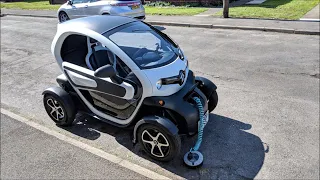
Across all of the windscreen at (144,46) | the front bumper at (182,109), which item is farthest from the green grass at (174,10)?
the front bumper at (182,109)

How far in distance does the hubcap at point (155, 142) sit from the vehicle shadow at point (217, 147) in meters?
0.19

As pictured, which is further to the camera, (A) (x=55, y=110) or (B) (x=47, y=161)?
(A) (x=55, y=110)

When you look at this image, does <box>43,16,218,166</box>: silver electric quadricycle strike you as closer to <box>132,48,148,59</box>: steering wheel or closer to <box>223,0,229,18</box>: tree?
<box>132,48,148,59</box>: steering wheel

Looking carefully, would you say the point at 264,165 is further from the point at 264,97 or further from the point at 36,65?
the point at 36,65

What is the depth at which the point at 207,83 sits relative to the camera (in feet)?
15.7

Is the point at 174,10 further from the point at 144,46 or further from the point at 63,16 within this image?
the point at 144,46

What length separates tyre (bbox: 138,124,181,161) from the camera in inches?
148

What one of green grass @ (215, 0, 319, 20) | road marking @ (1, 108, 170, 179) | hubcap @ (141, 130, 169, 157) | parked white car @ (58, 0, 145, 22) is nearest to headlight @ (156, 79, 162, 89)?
hubcap @ (141, 130, 169, 157)

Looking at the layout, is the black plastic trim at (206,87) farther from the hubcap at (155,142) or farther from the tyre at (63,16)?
the tyre at (63,16)

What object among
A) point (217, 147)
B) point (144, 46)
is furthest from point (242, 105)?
point (144, 46)

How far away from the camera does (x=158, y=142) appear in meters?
3.91

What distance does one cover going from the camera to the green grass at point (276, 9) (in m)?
12.3

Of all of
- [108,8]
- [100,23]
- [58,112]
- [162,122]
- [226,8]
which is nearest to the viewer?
[162,122]

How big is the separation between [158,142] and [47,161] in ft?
5.51
